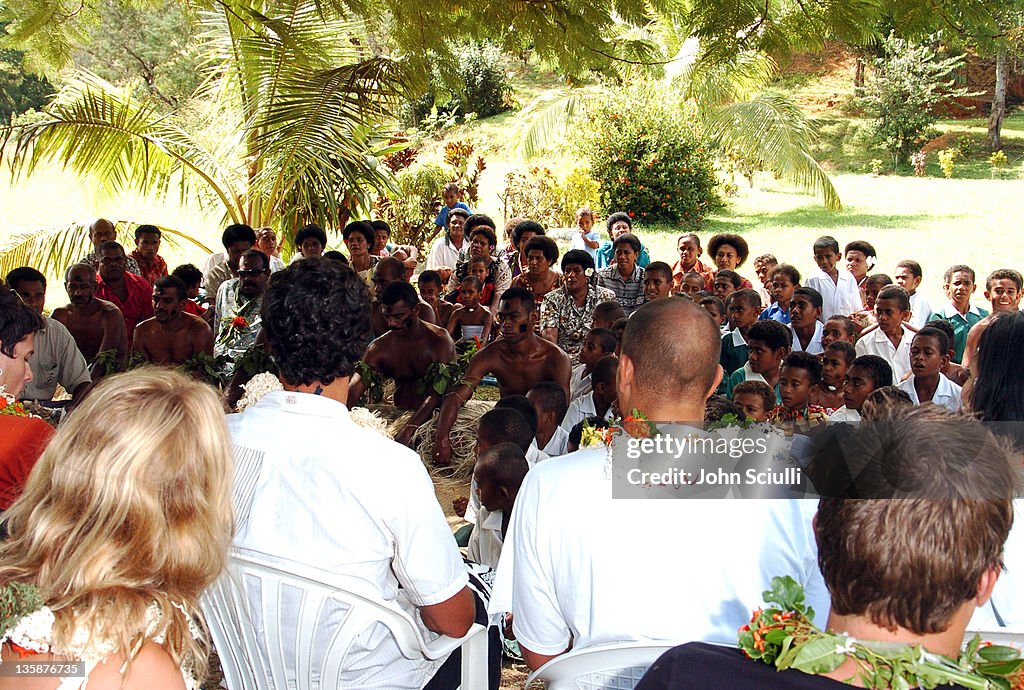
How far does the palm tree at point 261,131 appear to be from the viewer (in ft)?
31.4

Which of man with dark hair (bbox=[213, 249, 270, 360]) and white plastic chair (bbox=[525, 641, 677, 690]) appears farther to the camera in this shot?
man with dark hair (bbox=[213, 249, 270, 360])

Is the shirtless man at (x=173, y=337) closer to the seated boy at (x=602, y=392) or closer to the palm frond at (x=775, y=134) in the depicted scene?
the seated boy at (x=602, y=392)

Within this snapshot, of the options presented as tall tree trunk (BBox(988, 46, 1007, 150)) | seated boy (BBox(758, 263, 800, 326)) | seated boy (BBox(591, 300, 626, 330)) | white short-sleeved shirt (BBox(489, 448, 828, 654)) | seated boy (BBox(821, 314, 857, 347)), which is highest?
tall tree trunk (BBox(988, 46, 1007, 150))

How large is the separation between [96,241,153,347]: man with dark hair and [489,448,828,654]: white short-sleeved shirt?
6.51 meters

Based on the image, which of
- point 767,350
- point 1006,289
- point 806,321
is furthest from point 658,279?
point 1006,289

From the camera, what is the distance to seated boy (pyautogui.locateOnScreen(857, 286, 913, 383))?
6582mm

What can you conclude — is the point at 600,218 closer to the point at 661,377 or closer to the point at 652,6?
the point at 652,6

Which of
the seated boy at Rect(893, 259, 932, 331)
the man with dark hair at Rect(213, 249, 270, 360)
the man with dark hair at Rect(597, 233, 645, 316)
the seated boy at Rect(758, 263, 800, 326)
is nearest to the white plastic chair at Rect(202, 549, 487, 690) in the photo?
the man with dark hair at Rect(213, 249, 270, 360)

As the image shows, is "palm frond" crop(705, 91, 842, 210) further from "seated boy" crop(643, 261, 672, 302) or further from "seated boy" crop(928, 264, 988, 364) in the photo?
"seated boy" crop(928, 264, 988, 364)

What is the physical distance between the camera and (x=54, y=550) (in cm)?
192

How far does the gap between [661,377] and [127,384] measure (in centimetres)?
133

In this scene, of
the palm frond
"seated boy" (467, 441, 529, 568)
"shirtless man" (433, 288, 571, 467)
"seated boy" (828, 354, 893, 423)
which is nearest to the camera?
"seated boy" (467, 441, 529, 568)

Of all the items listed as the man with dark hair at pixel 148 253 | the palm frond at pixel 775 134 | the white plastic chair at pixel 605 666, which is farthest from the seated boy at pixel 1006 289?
the palm frond at pixel 775 134

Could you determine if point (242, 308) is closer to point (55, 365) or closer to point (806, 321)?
point (55, 365)
